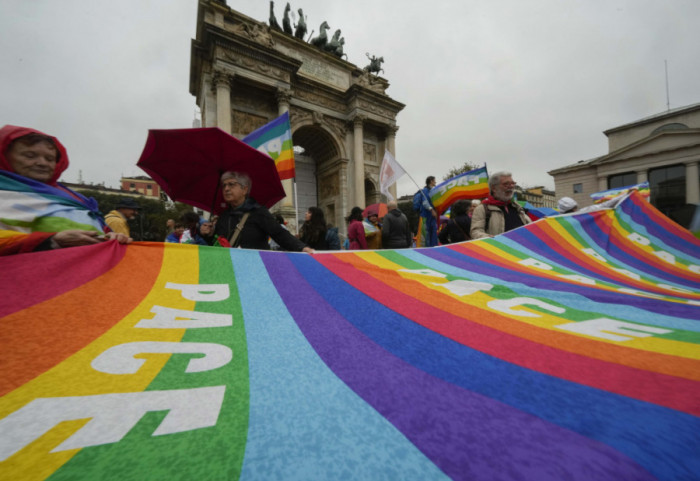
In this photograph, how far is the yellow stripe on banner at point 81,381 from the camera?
0.54 m

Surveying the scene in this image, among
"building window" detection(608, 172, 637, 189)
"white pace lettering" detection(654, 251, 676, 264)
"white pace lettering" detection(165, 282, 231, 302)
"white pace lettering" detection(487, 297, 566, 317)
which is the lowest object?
"white pace lettering" detection(487, 297, 566, 317)

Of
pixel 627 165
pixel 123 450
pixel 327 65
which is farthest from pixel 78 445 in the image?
pixel 627 165

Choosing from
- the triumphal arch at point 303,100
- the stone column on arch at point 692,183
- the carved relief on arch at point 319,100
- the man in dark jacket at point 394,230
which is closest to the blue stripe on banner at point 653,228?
the man in dark jacket at point 394,230

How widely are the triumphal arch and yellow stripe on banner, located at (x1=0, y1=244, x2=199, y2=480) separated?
12985mm

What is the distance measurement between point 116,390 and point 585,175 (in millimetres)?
39412

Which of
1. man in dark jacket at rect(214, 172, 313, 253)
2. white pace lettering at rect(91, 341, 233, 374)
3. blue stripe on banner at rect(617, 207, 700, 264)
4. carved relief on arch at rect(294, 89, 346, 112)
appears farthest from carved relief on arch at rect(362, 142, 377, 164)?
white pace lettering at rect(91, 341, 233, 374)

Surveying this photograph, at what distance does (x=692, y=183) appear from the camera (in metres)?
23.3

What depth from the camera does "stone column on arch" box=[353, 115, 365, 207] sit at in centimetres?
1769

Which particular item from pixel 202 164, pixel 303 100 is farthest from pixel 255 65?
pixel 202 164

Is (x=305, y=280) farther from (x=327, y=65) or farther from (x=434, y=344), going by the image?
(x=327, y=65)

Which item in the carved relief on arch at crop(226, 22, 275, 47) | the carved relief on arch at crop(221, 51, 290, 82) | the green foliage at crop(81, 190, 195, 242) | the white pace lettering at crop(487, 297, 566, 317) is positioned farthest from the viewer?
the green foliage at crop(81, 190, 195, 242)

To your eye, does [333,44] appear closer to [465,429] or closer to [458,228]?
[458,228]

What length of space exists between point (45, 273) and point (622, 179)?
39611mm

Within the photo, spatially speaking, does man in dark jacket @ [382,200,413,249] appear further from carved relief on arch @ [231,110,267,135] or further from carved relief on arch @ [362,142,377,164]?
carved relief on arch @ [362,142,377,164]
